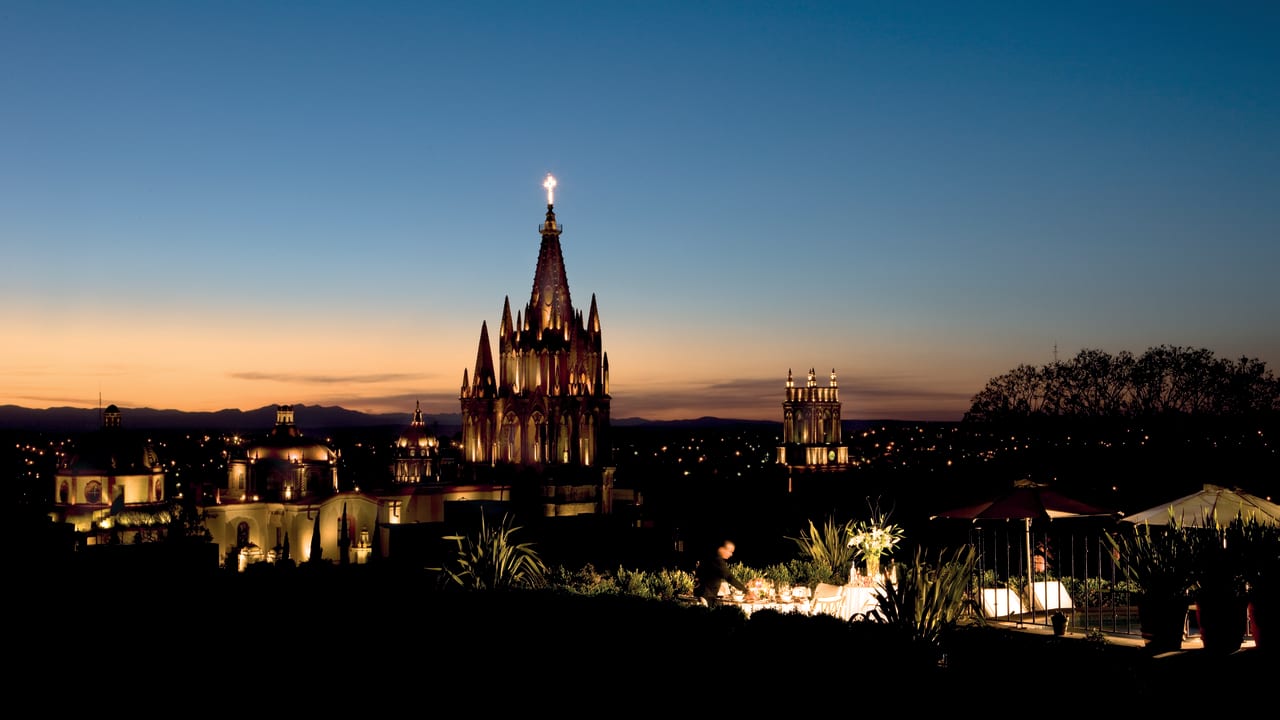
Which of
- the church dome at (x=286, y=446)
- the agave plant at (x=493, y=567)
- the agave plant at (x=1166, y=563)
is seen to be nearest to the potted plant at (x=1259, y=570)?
the agave plant at (x=1166, y=563)

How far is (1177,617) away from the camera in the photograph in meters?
11.2

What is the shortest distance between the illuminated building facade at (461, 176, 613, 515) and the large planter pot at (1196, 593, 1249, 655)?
60.3 meters

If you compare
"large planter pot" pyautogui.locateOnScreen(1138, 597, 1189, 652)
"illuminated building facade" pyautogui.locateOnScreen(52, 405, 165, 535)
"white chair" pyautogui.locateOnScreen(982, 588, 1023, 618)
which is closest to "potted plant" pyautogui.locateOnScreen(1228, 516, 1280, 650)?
"large planter pot" pyautogui.locateOnScreen(1138, 597, 1189, 652)

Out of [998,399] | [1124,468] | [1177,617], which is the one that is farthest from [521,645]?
[998,399]

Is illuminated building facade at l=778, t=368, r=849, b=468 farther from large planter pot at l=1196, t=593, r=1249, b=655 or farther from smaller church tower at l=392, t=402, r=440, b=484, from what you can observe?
large planter pot at l=1196, t=593, r=1249, b=655

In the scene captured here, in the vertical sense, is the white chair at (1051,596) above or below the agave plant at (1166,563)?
below

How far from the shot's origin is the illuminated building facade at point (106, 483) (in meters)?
65.8

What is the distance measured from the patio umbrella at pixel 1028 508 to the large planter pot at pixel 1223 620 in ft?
13.1

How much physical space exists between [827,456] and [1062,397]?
24.5 meters

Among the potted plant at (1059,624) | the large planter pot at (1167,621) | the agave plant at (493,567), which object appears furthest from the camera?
the agave plant at (493,567)

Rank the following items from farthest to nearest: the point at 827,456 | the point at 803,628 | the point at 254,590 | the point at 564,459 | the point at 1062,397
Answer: the point at 827,456 → the point at 1062,397 → the point at 564,459 → the point at 254,590 → the point at 803,628

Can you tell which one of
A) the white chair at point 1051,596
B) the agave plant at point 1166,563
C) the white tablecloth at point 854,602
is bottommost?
the white chair at point 1051,596

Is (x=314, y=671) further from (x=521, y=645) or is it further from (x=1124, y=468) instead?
(x=1124, y=468)

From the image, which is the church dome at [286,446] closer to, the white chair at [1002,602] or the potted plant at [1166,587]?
the white chair at [1002,602]
